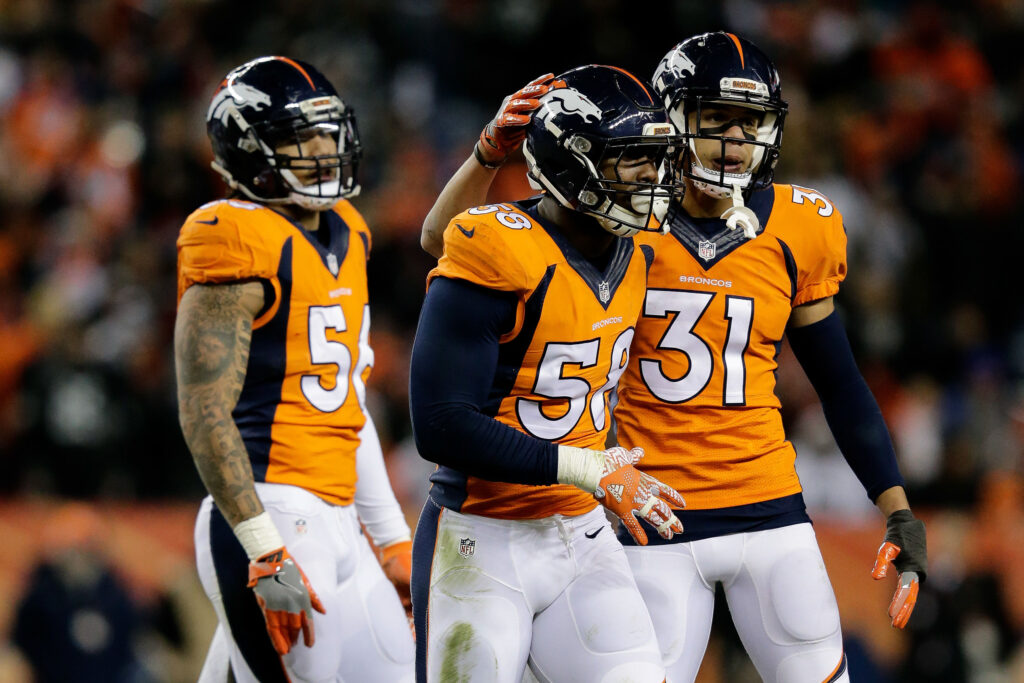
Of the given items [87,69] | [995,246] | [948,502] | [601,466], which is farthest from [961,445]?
[87,69]

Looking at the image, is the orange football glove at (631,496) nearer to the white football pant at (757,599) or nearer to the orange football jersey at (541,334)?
the orange football jersey at (541,334)

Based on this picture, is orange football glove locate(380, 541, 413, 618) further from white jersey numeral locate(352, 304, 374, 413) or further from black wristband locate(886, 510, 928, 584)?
black wristband locate(886, 510, 928, 584)

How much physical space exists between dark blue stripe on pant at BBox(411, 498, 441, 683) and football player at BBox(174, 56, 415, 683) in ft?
1.23

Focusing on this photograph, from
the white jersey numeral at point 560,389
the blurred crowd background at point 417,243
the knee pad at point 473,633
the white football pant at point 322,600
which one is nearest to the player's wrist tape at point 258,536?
the white football pant at point 322,600

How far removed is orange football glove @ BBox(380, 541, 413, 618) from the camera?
4.62 meters

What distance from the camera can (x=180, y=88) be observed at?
10.8 meters

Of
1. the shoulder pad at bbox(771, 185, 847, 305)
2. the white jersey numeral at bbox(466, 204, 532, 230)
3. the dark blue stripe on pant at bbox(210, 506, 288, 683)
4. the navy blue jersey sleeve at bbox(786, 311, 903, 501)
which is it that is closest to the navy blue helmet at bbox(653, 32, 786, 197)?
the shoulder pad at bbox(771, 185, 847, 305)

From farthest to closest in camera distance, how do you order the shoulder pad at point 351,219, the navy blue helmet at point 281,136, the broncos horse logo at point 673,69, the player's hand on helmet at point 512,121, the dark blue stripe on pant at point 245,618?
the shoulder pad at point 351,219
the navy blue helmet at point 281,136
the broncos horse logo at point 673,69
the dark blue stripe on pant at point 245,618
the player's hand on helmet at point 512,121

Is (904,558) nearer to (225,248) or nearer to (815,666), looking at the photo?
(815,666)

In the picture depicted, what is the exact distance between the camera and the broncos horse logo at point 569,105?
3682mm

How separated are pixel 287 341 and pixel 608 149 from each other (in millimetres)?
1164

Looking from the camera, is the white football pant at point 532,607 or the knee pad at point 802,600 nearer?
the white football pant at point 532,607

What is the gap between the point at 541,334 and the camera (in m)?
3.58

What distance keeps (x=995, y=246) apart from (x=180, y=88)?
6040mm
